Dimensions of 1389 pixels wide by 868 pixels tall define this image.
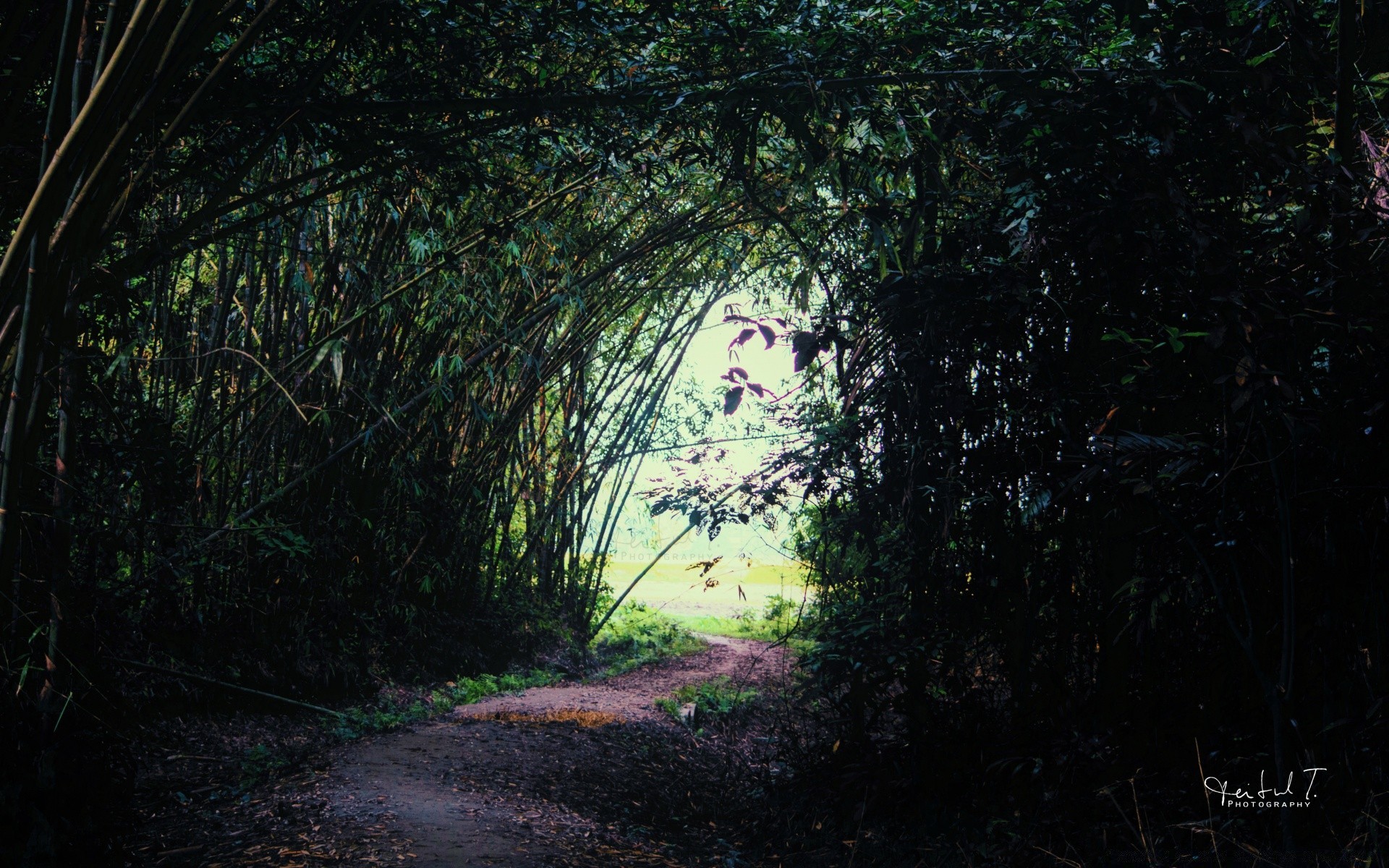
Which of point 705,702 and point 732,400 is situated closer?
point 732,400

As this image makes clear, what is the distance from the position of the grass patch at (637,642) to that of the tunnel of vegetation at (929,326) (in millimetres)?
3945

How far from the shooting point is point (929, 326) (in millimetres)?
2496

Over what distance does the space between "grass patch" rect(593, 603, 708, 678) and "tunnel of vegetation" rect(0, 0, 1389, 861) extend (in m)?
3.95

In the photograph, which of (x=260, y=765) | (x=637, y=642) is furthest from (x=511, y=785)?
(x=637, y=642)

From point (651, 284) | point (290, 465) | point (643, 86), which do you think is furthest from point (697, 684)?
point (643, 86)

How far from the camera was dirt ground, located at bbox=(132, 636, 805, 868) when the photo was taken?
2461 mm

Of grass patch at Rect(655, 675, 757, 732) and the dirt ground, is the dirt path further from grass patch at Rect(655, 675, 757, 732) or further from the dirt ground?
grass patch at Rect(655, 675, 757, 732)

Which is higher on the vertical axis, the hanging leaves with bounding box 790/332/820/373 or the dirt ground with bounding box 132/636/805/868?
the hanging leaves with bounding box 790/332/820/373

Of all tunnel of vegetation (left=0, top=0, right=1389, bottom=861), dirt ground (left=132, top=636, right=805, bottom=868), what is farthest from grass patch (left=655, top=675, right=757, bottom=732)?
tunnel of vegetation (left=0, top=0, right=1389, bottom=861)

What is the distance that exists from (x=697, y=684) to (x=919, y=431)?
4.24 metres

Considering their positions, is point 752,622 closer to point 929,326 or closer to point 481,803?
point 481,803

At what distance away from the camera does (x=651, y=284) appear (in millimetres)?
5477

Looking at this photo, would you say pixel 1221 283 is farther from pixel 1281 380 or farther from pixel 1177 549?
pixel 1177 549

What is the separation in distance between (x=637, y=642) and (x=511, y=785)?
508cm
